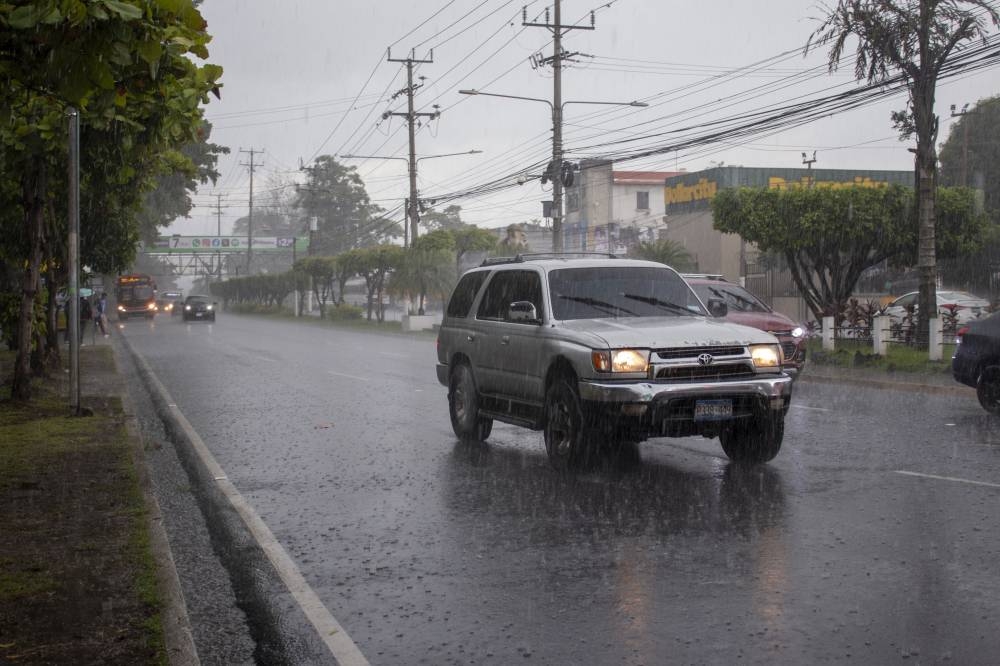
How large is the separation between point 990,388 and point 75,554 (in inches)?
431

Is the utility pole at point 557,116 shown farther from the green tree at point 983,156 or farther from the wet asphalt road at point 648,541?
the green tree at point 983,156

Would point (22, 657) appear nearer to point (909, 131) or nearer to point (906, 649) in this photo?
point (906, 649)

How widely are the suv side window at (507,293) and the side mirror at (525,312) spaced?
0.37 ft

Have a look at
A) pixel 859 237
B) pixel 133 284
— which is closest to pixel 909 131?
pixel 859 237

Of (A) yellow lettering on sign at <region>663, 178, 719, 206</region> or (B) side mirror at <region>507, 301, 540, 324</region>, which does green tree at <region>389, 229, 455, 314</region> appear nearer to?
(A) yellow lettering on sign at <region>663, 178, 719, 206</region>

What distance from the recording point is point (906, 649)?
193 inches

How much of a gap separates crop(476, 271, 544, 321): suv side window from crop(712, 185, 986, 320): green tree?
14761mm

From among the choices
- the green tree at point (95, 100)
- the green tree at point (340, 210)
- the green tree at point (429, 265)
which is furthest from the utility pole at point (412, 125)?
the green tree at point (340, 210)

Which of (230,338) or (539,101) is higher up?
(539,101)

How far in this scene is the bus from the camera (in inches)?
2899

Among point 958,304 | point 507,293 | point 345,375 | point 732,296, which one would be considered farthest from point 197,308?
point 507,293

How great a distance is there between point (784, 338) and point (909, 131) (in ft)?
22.3

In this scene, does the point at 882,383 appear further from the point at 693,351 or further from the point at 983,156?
the point at 983,156

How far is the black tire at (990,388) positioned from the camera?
1336 cm
